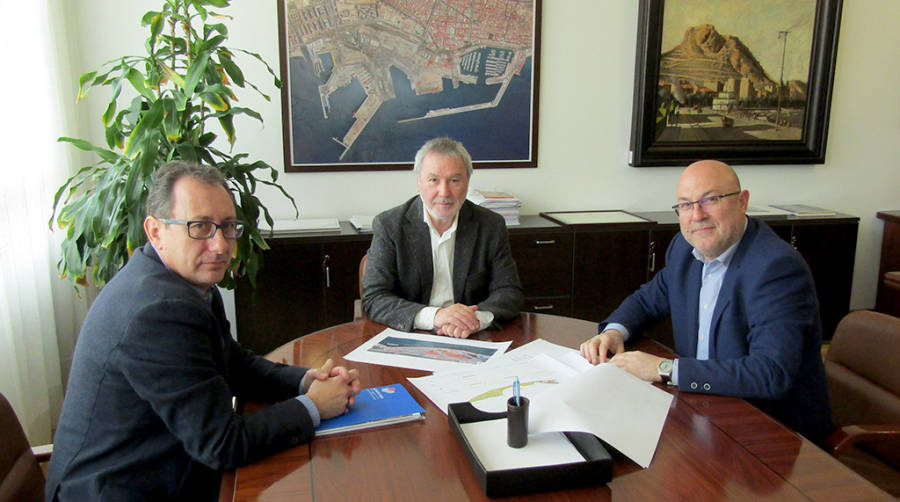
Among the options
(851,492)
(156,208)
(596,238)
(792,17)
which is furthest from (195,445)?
(792,17)

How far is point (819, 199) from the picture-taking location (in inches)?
156

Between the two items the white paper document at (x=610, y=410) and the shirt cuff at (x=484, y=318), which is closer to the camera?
the white paper document at (x=610, y=410)

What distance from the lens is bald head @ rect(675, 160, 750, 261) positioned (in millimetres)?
1669

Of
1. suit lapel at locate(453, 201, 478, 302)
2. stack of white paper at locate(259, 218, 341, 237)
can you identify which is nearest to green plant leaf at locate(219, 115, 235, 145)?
stack of white paper at locate(259, 218, 341, 237)

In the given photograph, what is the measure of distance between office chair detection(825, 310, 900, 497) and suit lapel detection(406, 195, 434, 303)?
1251mm

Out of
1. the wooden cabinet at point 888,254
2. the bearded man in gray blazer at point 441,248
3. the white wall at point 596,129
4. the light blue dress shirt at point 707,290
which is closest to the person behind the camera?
the light blue dress shirt at point 707,290

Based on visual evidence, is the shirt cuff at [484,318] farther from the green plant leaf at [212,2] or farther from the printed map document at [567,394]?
the green plant leaf at [212,2]

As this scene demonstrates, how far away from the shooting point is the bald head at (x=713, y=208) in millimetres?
1669

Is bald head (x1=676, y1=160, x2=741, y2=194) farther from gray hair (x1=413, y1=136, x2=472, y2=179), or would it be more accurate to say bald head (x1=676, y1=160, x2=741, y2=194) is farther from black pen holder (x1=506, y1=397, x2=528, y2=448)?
black pen holder (x1=506, y1=397, x2=528, y2=448)

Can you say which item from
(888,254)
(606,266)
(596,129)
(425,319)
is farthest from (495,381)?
(888,254)

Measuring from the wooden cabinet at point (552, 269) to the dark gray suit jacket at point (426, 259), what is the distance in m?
0.86

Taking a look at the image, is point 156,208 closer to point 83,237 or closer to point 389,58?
point 83,237

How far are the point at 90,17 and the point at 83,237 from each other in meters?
1.31

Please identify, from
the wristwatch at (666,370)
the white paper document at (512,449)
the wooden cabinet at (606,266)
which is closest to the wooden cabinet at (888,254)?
the wooden cabinet at (606,266)
